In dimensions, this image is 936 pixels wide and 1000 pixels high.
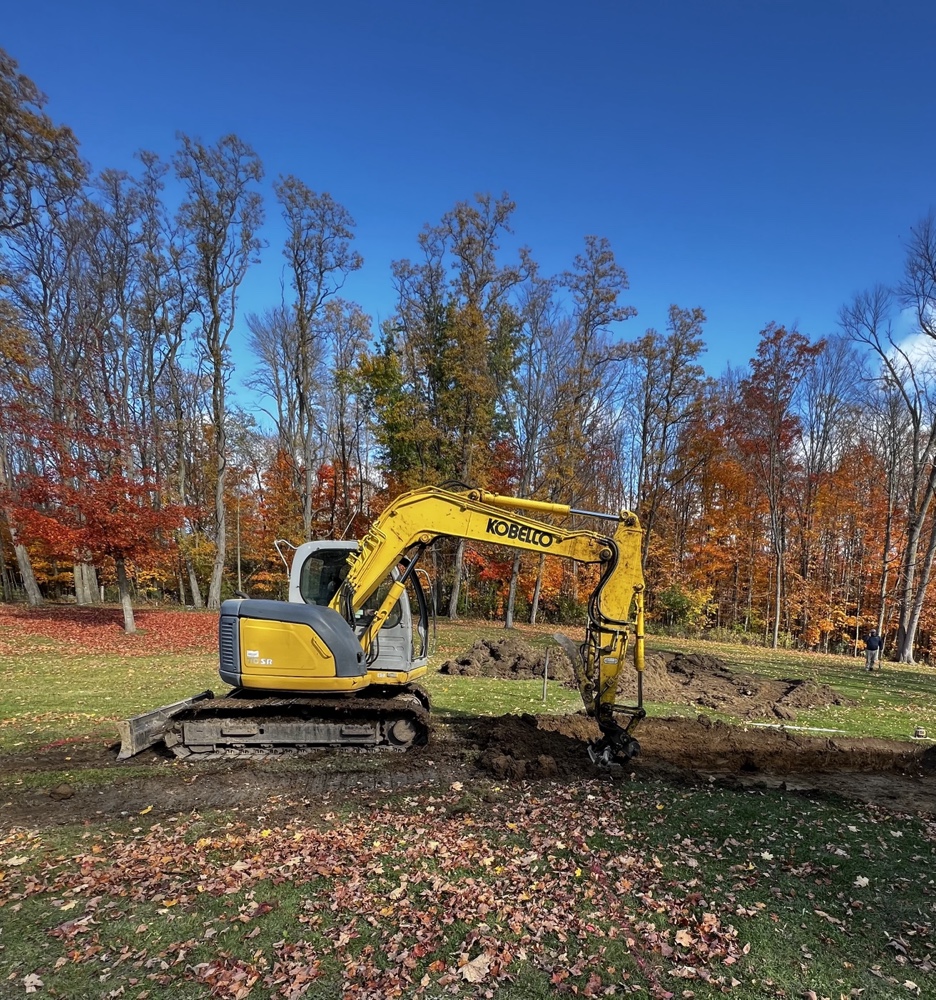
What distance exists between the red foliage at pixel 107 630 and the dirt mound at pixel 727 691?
520 inches

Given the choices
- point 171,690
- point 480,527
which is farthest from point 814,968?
point 171,690

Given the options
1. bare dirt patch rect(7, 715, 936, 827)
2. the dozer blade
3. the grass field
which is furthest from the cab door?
the grass field

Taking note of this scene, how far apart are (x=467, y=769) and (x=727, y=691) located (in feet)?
28.5

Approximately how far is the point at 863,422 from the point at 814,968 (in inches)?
1498

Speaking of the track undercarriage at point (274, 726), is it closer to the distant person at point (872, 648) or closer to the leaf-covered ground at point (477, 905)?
the leaf-covered ground at point (477, 905)

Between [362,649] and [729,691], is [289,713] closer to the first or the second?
[362,649]

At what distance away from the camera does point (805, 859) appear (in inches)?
197

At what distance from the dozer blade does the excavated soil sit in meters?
0.19

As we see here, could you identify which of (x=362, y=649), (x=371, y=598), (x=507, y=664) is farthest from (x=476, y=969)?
(x=507, y=664)

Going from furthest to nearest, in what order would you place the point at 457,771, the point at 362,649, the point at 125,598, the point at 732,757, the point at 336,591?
1. the point at 125,598
2. the point at 336,591
3. the point at 732,757
4. the point at 362,649
5. the point at 457,771

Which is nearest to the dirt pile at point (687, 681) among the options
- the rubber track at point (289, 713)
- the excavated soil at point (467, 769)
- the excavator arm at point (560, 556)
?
the excavated soil at point (467, 769)

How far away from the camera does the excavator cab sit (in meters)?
8.77

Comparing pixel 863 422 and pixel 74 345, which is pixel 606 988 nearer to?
pixel 74 345

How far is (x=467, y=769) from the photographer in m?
7.39
